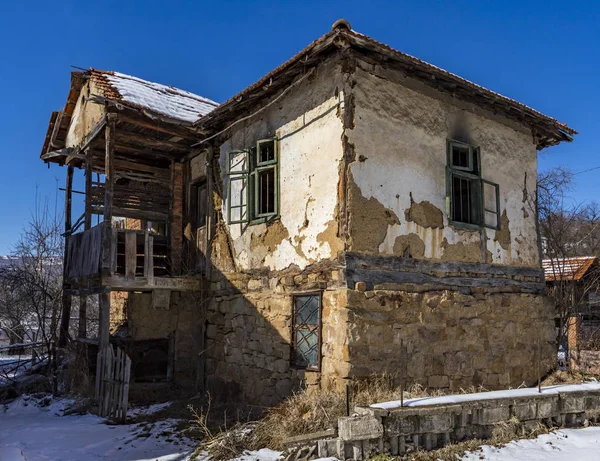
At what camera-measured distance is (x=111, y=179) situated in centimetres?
974

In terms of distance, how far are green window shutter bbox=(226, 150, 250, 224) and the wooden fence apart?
311 centimetres

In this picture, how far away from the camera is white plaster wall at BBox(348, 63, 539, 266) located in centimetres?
768

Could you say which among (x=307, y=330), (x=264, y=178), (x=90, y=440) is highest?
(x=264, y=178)

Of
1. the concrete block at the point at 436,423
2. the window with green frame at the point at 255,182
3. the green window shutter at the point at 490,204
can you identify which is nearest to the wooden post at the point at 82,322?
the window with green frame at the point at 255,182

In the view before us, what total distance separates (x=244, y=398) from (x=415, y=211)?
14.3 ft

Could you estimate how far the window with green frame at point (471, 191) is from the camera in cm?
882

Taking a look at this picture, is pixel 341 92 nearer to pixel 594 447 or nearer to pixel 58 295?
pixel 594 447

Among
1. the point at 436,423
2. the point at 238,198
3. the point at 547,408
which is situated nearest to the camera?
the point at 436,423

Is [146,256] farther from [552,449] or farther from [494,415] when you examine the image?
[552,449]

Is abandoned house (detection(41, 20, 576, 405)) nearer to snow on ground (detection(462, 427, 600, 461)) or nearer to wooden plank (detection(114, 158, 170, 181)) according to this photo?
wooden plank (detection(114, 158, 170, 181))

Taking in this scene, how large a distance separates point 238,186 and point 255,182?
597 mm

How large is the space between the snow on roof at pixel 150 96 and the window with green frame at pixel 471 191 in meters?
5.06

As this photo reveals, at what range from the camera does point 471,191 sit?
9172mm

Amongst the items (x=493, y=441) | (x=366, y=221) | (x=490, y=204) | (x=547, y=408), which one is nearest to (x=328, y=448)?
(x=493, y=441)
